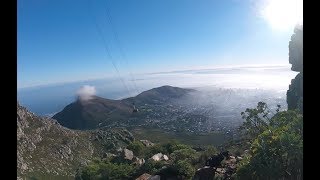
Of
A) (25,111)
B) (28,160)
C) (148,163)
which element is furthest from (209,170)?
(25,111)

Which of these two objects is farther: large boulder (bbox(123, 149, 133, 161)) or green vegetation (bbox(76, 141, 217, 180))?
large boulder (bbox(123, 149, 133, 161))

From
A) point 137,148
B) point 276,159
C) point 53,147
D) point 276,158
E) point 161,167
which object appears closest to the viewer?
point 276,159

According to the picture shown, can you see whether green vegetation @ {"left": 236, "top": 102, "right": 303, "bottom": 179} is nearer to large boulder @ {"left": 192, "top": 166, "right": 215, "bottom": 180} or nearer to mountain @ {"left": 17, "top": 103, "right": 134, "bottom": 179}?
large boulder @ {"left": 192, "top": 166, "right": 215, "bottom": 180}

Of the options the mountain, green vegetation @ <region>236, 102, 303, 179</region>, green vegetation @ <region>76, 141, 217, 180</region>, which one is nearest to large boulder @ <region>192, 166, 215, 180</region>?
green vegetation @ <region>76, 141, 217, 180</region>

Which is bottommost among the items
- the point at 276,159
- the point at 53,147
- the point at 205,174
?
the point at 53,147

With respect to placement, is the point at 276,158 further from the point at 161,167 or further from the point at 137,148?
the point at 137,148

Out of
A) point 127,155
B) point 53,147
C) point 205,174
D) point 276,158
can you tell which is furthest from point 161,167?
point 53,147

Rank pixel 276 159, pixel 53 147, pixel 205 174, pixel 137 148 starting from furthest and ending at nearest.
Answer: pixel 53 147 → pixel 137 148 → pixel 205 174 → pixel 276 159
